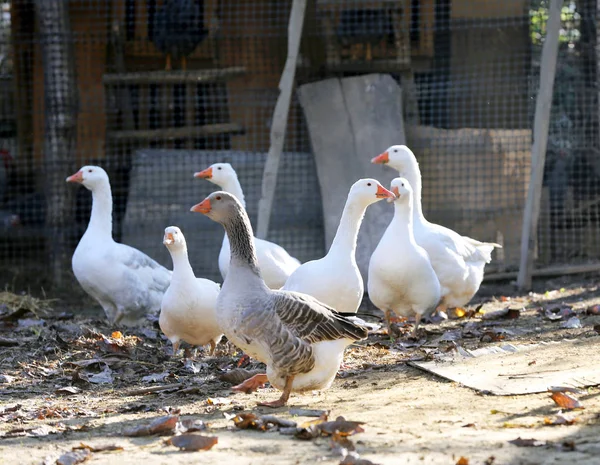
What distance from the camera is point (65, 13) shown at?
1058cm

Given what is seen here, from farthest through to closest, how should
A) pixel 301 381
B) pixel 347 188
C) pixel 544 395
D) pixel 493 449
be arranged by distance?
pixel 347 188 < pixel 301 381 < pixel 544 395 < pixel 493 449

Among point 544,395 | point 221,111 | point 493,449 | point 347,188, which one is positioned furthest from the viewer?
point 221,111

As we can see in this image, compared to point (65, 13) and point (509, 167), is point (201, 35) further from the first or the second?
point (509, 167)

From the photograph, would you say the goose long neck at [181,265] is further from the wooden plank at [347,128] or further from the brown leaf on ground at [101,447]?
the wooden plank at [347,128]

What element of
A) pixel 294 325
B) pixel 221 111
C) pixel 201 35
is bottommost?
pixel 294 325

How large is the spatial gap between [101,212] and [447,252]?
3275 millimetres

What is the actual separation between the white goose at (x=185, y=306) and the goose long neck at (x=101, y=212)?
203 centimetres

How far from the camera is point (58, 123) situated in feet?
34.5

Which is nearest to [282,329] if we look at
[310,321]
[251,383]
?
[310,321]

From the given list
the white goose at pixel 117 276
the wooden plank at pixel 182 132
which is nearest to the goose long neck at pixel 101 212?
the white goose at pixel 117 276

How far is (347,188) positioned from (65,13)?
12.8 ft

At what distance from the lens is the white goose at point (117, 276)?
809 centimetres

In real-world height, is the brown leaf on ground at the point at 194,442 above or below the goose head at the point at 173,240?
below

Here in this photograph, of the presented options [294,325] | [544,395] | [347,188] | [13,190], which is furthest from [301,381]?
[13,190]
